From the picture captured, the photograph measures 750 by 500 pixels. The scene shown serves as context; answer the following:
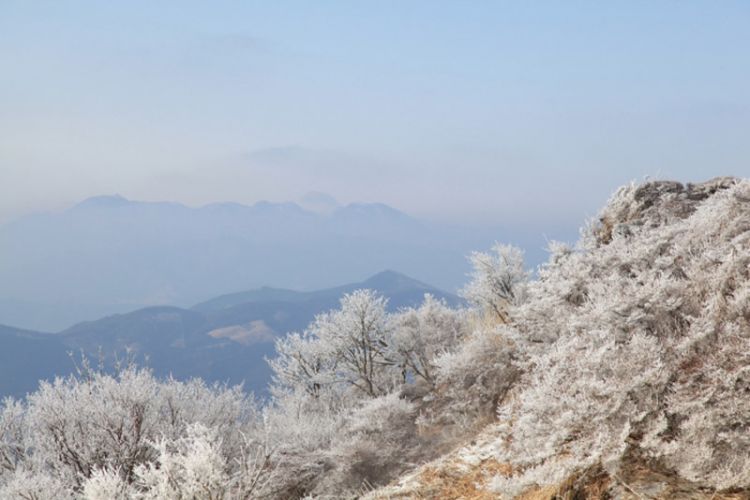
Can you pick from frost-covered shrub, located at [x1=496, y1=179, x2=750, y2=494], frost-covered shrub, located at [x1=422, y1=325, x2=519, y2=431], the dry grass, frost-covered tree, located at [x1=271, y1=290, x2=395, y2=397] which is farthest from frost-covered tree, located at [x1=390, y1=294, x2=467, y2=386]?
the dry grass

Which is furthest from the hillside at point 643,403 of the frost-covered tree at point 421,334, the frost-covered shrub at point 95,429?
the frost-covered tree at point 421,334

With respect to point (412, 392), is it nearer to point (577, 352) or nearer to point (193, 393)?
point (193, 393)

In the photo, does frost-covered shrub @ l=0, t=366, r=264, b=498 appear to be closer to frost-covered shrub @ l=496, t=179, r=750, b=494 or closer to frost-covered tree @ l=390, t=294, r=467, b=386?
frost-covered tree @ l=390, t=294, r=467, b=386

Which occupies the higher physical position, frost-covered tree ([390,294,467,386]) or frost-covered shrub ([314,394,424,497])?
frost-covered tree ([390,294,467,386])

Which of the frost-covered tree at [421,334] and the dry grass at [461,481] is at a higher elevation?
the frost-covered tree at [421,334]

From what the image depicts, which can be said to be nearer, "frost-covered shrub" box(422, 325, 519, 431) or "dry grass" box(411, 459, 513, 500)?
"dry grass" box(411, 459, 513, 500)

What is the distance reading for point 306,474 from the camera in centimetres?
1400

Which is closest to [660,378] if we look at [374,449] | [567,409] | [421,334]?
[567,409]

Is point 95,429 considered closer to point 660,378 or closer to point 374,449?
point 374,449

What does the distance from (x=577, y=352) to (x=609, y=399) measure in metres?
1.13

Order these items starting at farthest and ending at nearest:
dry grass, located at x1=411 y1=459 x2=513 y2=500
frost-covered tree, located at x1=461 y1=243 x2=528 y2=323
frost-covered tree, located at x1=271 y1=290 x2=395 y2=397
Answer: frost-covered tree, located at x1=271 y1=290 x2=395 y2=397 → frost-covered tree, located at x1=461 y1=243 x2=528 y2=323 → dry grass, located at x1=411 y1=459 x2=513 y2=500

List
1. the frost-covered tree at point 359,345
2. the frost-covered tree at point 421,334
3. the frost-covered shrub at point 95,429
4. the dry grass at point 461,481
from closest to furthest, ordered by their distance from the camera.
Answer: the dry grass at point 461,481 < the frost-covered shrub at point 95,429 < the frost-covered tree at point 421,334 < the frost-covered tree at point 359,345

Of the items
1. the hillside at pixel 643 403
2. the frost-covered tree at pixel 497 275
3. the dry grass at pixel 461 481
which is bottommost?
the dry grass at pixel 461 481

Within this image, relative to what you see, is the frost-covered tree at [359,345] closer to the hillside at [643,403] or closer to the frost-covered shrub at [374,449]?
the frost-covered shrub at [374,449]
